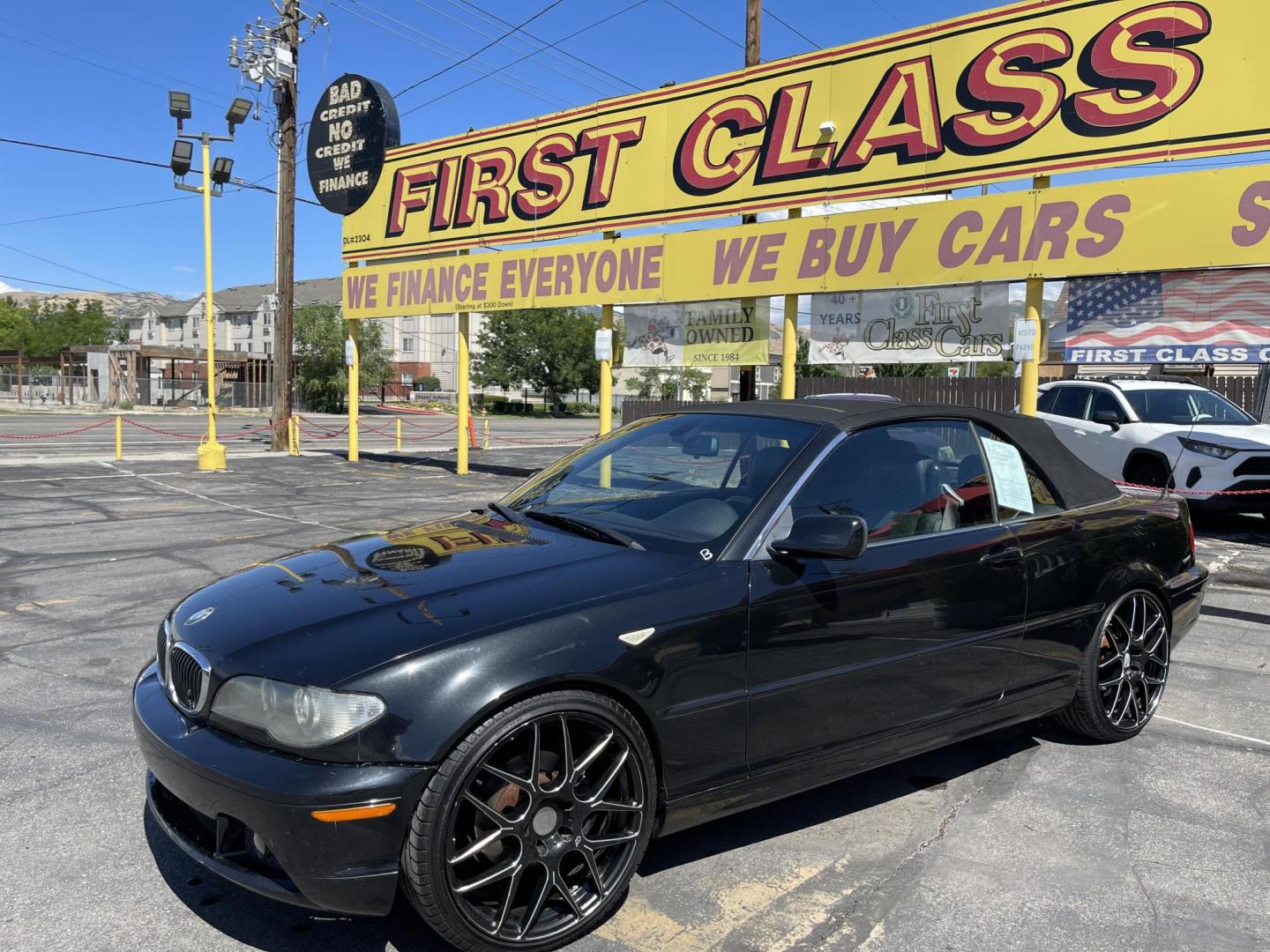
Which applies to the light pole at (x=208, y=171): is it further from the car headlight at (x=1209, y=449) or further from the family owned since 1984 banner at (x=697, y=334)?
the car headlight at (x=1209, y=449)

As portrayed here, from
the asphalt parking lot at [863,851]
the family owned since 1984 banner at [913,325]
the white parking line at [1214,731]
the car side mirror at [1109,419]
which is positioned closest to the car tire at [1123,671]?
the asphalt parking lot at [863,851]

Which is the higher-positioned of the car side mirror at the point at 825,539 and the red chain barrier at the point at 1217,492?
the car side mirror at the point at 825,539

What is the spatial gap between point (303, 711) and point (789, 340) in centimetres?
1164

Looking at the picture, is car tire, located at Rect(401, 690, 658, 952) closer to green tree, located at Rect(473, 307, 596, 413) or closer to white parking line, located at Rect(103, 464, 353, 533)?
white parking line, located at Rect(103, 464, 353, 533)

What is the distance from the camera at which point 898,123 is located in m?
12.1

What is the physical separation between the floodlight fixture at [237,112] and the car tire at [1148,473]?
16278mm

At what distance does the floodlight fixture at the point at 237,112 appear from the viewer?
17766 millimetres

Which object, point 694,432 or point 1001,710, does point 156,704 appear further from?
point 1001,710

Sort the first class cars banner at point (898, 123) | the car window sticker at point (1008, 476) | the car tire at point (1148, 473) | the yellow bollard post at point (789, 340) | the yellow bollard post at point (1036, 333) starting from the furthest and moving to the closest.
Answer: the yellow bollard post at point (789, 340) < the yellow bollard post at point (1036, 333) < the car tire at point (1148, 473) < the first class cars banner at point (898, 123) < the car window sticker at point (1008, 476)

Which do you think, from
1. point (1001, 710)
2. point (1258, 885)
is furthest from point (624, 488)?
point (1258, 885)

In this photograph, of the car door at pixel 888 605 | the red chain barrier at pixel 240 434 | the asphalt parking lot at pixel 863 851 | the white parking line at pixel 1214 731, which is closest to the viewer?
the asphalt parking lot at pixel 863 851

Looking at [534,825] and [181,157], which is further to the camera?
[181,157]

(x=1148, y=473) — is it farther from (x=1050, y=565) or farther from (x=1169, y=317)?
(x=1050, y=565)

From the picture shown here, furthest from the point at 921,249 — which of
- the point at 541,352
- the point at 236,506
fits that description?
the point at 541,352
